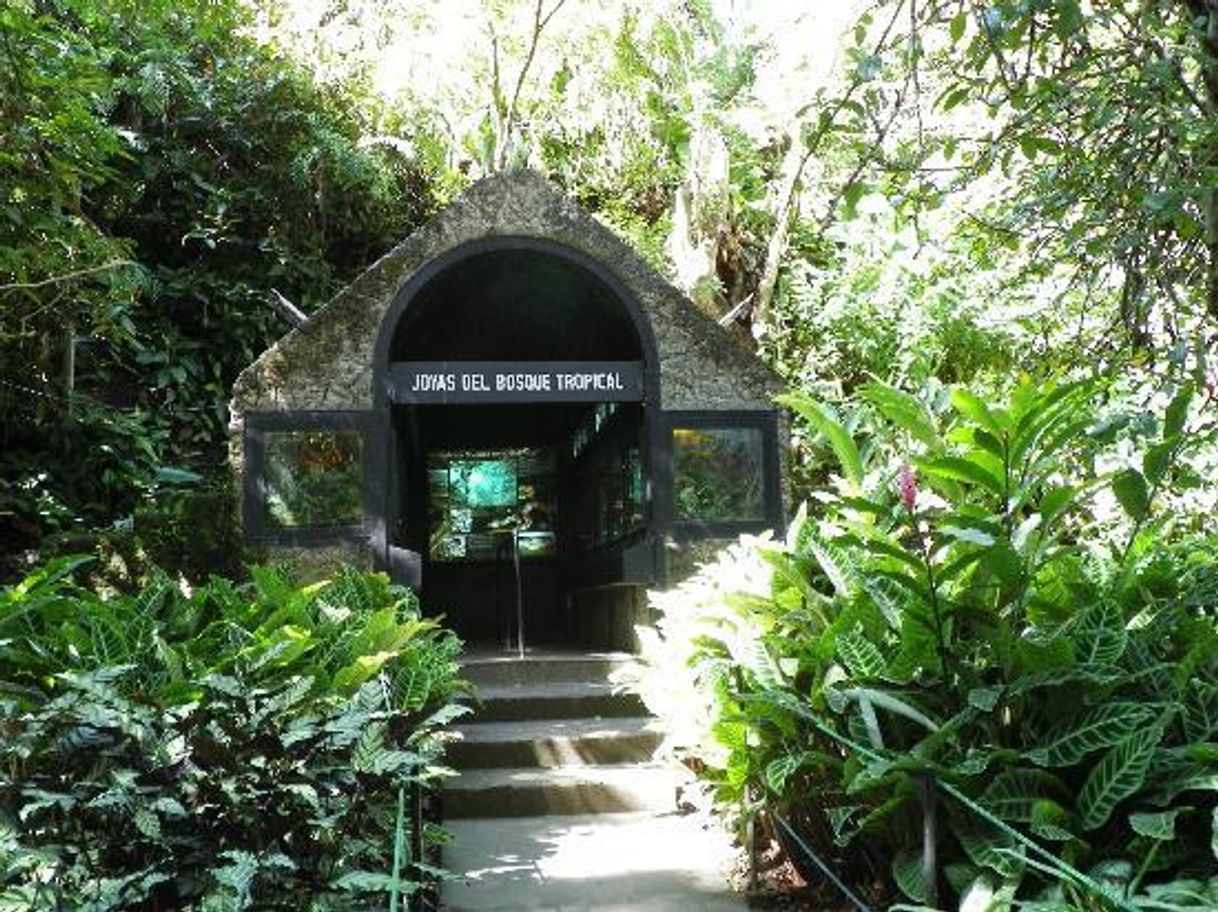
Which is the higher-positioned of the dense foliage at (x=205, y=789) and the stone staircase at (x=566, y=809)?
the dense foliage at (x=205, y=789)

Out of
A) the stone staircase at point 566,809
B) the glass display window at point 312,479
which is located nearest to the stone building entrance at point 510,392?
the glass display window at point 312,479

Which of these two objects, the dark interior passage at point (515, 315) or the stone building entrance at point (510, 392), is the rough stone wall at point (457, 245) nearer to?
the stone building entrance at point (510, 392)

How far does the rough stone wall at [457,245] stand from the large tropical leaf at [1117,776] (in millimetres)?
5001

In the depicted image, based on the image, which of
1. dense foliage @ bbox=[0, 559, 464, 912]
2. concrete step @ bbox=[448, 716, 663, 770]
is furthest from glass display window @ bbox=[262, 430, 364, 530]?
dense foliage @ bbox=[0, 559, 464, 912]

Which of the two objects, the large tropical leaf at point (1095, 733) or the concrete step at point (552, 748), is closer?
the large tropical leaf at point (1095, 733)

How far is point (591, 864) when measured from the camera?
5.14m

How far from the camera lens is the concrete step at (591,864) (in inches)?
181

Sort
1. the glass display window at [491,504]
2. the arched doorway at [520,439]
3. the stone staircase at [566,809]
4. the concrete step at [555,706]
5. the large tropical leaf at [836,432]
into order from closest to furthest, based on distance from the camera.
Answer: the large tropical leaf at [836,432] → the stone staircase at [566,809] → the concrete step at [555,706] → the arched doorway at [520,439] → the glass display window at [491,504]

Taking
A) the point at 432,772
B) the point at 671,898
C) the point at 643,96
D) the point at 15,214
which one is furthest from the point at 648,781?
the point at 643,96

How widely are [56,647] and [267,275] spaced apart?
9.17 m

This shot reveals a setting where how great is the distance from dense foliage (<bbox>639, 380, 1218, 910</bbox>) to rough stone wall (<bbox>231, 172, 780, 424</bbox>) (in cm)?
359

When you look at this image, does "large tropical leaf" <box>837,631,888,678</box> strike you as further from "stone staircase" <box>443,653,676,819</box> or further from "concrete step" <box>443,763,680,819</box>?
"concrete step" <box>443,763,680,819</box>

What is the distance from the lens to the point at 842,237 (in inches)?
550

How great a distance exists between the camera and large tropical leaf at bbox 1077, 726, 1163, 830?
3396 mm
